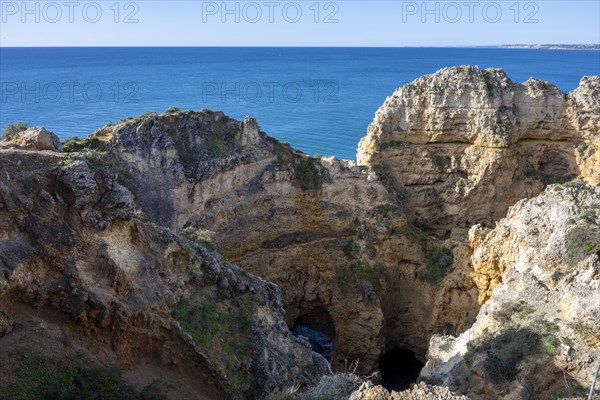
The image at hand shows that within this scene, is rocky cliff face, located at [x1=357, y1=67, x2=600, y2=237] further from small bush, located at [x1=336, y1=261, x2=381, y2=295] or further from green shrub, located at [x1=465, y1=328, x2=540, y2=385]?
green shrub, located at [x1=465, y1=328, x2=540, y2=385]

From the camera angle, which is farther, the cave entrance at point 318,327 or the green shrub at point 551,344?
the cave entrance at point 318,327

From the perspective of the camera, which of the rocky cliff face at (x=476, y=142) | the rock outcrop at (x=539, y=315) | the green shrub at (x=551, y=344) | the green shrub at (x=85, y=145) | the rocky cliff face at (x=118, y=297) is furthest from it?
the rocky cliff face at (x=476, y=142)

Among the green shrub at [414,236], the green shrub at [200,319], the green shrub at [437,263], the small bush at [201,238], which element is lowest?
the green shrub at [437,263]

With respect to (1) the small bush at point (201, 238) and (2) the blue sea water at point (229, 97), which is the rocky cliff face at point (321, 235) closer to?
(1) the small bush at point (201, 238)

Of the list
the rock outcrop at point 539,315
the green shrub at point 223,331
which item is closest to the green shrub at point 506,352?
the rock outcrop at point 539,315

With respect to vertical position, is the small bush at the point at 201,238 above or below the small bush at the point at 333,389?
above

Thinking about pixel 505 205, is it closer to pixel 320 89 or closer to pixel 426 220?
pixel 426 220

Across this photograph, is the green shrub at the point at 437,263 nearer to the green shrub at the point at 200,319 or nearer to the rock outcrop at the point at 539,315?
the rock outcrop at the point at 539,315

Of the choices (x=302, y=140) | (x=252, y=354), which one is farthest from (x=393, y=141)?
(x=302, y=140)

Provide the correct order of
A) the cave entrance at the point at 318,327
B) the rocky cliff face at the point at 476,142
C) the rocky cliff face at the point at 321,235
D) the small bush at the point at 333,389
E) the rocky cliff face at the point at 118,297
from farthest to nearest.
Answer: the rocky cliff face at the point at 476,142, the cave entrance at the point at 318,327, the rocky cliff face at the point at 321,235, the small bush at the point at 333,389, the rocky cliff face at the point at 118,297
